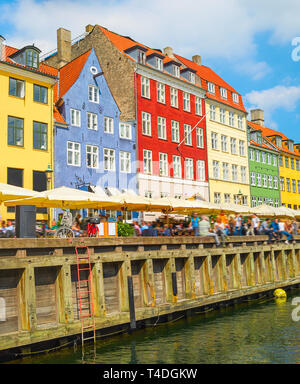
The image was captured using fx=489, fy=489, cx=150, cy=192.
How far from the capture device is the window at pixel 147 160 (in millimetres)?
39375

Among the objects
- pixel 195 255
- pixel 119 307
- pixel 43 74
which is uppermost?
pixel 43 74

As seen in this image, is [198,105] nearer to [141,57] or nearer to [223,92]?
[223,92]

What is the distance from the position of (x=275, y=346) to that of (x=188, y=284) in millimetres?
5443

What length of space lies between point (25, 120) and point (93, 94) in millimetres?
6766

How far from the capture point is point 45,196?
58.4ft

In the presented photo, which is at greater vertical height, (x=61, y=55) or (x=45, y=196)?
(x=61, y=55)

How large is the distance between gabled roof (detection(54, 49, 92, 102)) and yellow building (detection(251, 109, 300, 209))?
34.3 meters

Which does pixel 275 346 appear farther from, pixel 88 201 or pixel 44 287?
pixel 88 201

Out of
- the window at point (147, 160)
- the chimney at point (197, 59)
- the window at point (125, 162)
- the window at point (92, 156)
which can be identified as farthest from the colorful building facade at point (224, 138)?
the window at point (92, 156)

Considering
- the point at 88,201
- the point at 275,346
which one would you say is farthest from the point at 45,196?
the point at 275,346

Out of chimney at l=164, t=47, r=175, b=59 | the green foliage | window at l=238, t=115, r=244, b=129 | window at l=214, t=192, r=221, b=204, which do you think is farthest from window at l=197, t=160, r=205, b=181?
the green foliage

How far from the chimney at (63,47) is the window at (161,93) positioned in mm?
7964

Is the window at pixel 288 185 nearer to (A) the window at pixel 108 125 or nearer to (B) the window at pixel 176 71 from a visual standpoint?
Result: (B) the window at pixel 176 71

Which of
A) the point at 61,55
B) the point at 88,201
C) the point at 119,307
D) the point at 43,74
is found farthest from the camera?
the point at 61,55
